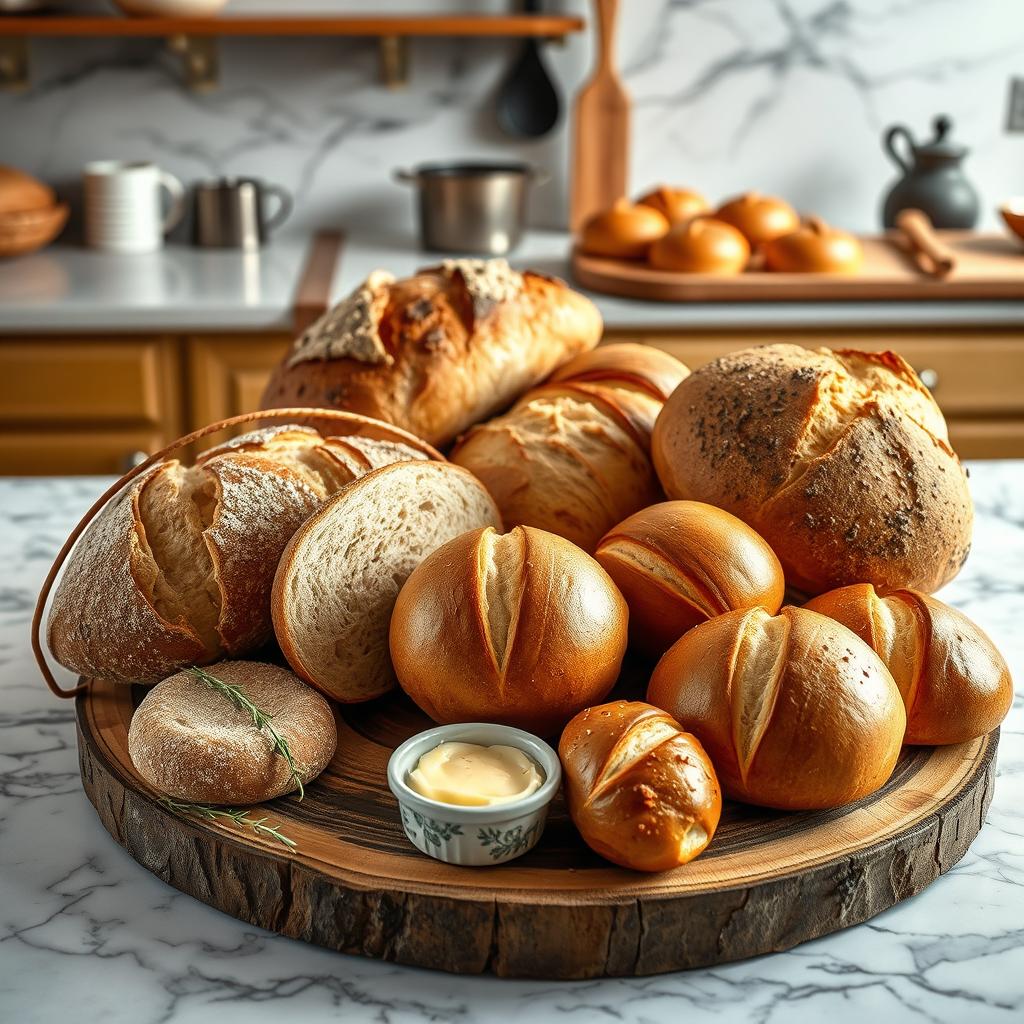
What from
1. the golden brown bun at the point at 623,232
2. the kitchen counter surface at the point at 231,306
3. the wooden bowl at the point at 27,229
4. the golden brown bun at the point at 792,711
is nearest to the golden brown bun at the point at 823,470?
the golden brown bun at the point at 792,711

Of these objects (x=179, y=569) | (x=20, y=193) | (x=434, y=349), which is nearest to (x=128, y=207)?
(x=20, y=193)

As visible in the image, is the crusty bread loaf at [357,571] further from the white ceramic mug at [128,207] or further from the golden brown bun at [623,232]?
the white ceramic mug at [128,207]

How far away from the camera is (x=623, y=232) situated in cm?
258

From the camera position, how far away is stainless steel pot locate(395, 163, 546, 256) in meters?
2.73

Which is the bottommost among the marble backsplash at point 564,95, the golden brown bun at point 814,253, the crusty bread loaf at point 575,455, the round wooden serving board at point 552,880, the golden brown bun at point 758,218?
the round wooden serving board at point 552,880

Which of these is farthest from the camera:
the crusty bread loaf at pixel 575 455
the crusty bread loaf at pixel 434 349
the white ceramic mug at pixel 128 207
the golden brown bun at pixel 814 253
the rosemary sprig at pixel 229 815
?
the white ceramic mug at pixel 128 207

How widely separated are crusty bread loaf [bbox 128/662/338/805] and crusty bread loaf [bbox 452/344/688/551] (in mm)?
331

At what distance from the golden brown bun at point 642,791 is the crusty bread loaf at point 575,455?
0.38 meters

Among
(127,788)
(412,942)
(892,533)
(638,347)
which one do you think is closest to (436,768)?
(412,942)

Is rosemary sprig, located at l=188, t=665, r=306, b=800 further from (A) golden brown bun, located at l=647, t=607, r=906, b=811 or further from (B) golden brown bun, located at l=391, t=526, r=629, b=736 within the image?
(A) golden brown bun, located at l=647, t=607, r=906, b=811

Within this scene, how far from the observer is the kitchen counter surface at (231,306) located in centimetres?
236

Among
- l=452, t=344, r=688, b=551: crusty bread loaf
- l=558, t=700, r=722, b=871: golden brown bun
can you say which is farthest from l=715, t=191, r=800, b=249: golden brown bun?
l=558, t=700, r=722, b=871: golden brown bun

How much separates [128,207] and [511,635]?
233 centimetres

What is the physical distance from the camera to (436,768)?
82 cm
